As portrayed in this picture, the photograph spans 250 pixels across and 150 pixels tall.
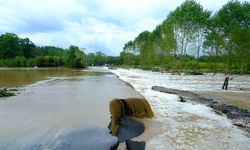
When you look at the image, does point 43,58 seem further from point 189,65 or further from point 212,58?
point 212,58

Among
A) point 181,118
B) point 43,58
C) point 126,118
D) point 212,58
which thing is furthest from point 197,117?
point 43,58

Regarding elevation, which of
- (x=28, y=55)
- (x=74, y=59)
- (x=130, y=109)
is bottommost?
(x=130, y=109)

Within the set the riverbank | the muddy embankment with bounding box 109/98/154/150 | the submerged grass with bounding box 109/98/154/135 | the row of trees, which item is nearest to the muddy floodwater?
the muddy embankment with bounding box 109/98/154/150

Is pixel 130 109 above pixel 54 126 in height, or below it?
above

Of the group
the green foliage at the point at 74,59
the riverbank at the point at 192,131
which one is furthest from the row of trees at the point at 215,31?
the green foliage at the point at 74,59

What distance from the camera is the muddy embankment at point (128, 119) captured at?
27.3 ft

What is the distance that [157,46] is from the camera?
284 ft

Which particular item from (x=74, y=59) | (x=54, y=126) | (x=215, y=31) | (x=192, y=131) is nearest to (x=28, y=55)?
(x=74, y=59)

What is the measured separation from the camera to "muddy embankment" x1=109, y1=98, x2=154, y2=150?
833 centimetres

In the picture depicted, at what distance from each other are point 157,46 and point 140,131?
257 ft

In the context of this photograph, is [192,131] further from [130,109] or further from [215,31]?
[215,31]

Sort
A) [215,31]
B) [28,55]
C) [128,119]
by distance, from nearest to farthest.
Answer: [128,119] → [215,31] → [28,55]

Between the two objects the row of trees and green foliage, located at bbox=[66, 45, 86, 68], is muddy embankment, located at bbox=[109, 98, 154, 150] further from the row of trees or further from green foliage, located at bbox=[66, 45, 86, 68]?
green foliage, located at bbox=[66, 45, 86, 68]

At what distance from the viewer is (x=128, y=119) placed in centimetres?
1121
